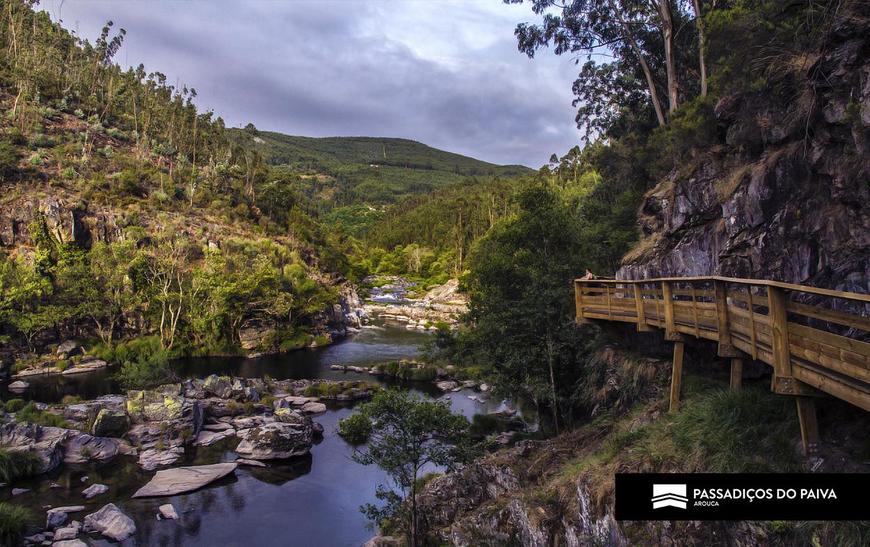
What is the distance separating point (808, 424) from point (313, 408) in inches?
1116

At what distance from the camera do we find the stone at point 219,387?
32688 millimetres

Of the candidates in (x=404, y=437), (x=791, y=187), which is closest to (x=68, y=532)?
(x=404, y=437)

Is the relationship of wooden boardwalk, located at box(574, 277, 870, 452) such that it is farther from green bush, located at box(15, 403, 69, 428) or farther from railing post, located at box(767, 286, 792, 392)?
green bush, located at box(15, 403, 69, 428)

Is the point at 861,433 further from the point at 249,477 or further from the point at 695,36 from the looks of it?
the point at 695,36

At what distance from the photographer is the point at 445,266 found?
107750 millimetres

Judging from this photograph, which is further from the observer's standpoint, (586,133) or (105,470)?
(586,133)

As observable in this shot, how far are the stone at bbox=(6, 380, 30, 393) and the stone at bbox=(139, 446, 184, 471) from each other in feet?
57.1

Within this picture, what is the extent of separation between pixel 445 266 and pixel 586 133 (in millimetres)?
71871

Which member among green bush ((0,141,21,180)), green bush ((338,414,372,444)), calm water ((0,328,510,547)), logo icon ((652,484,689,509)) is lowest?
calm water ((0,328,510,547))

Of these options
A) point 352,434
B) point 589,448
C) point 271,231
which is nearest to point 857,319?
point 589,448

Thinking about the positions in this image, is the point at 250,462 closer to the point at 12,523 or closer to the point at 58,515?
the point at 58,515

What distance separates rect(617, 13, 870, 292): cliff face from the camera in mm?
11031

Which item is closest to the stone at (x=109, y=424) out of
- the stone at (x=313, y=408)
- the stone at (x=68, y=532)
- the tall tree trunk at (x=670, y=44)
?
the stone at (x=68, y=532)

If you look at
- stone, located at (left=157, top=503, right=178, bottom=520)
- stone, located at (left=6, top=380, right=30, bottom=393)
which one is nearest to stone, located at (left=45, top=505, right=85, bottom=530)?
stone, located at (left=157, top=503, right=178, bottom=520)
